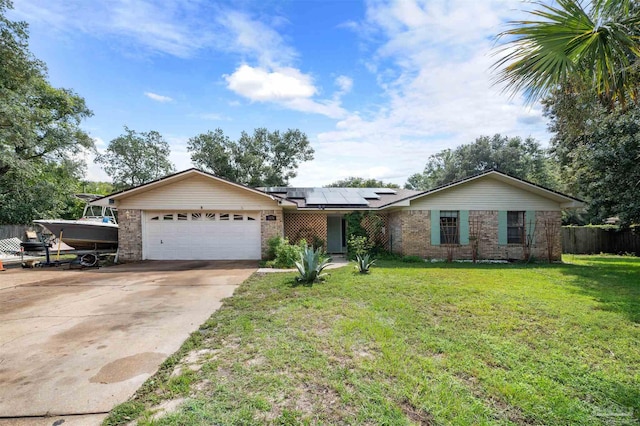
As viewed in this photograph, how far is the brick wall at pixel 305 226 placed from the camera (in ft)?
47.1

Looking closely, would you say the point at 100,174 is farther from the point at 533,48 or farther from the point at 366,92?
the point at 533,48

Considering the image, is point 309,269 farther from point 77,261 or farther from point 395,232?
point 77,261

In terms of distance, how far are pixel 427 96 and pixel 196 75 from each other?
29.2 ft

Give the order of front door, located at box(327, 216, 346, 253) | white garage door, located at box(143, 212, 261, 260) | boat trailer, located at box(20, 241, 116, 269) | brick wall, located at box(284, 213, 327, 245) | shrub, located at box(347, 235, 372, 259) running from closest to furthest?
boat trailer, located at box(20, 241, 116, 269)
shrub, located at box(347, 235, 372, 259)
white garage door, located at box(143, 212, 261, 260)
brick wall, located at box(284, 213, 327, 245)
front door, located at box(327, 216, 346, 253)

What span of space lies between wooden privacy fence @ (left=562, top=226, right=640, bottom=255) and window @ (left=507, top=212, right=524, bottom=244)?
8.20m

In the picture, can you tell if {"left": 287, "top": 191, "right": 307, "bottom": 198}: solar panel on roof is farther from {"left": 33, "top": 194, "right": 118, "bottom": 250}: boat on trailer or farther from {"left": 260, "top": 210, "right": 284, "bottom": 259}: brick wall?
{"left": 33, "top": 194, "right": 118, "bottom": 250}: boat on trailer

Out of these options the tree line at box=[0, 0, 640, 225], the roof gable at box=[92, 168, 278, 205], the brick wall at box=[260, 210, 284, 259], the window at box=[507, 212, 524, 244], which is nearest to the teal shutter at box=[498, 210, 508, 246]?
the window at box=[507, 212, 524, 244]

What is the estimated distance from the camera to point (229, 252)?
12.6 m

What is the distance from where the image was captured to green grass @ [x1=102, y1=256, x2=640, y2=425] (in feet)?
7.97

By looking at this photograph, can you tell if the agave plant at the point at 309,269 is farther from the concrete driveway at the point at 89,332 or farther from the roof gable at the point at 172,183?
the roof gable at the point at 172,183

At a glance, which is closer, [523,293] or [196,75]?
[523,293]

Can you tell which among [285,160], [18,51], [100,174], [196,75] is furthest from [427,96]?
[100,174]

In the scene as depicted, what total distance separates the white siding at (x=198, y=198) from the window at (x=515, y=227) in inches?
409

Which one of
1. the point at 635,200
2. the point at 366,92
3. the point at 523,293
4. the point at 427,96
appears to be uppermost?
the point at 366,92
